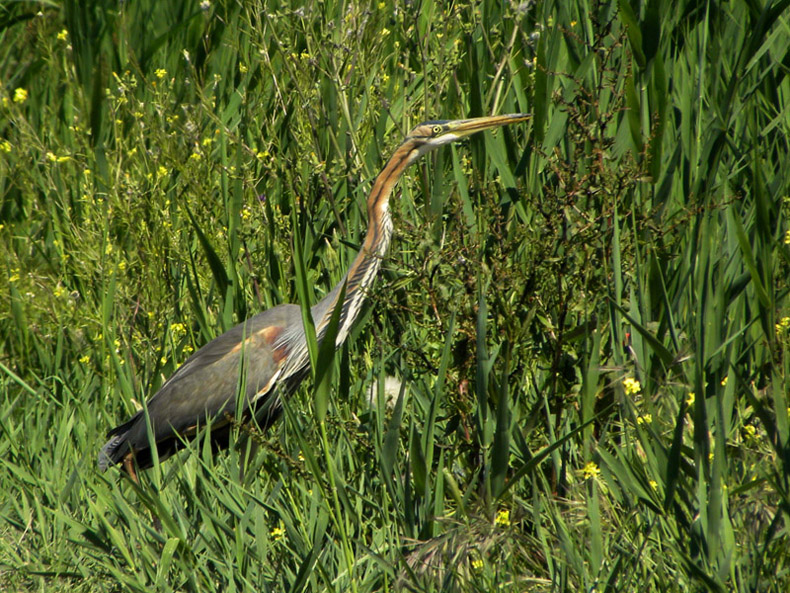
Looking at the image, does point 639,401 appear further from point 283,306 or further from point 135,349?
point 135,349

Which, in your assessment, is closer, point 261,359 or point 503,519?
point 503,519

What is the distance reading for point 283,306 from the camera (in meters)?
4.11

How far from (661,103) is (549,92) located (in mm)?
412

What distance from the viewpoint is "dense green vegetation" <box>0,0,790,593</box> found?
94.8 inches

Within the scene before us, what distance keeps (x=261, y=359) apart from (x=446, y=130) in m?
1.21

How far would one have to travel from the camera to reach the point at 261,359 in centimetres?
402

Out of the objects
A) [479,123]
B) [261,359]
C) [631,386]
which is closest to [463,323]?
[631,386]

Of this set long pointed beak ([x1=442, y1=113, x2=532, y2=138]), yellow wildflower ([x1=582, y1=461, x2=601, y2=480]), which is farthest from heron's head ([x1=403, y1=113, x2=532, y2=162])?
yellow wildflower ([x1=582, y1=461, x2=601, y2=480])

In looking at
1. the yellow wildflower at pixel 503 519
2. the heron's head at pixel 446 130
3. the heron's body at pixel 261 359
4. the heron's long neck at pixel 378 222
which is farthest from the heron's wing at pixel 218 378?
the yellow wildflower at pixel 503 519

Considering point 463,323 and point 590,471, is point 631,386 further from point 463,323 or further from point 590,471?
point 463,323

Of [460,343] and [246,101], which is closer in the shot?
[460,343]

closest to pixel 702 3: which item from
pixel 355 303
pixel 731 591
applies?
pixel 355 303

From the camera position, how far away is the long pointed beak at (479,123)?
11.8 feet

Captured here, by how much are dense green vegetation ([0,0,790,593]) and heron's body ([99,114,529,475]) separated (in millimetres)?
113
